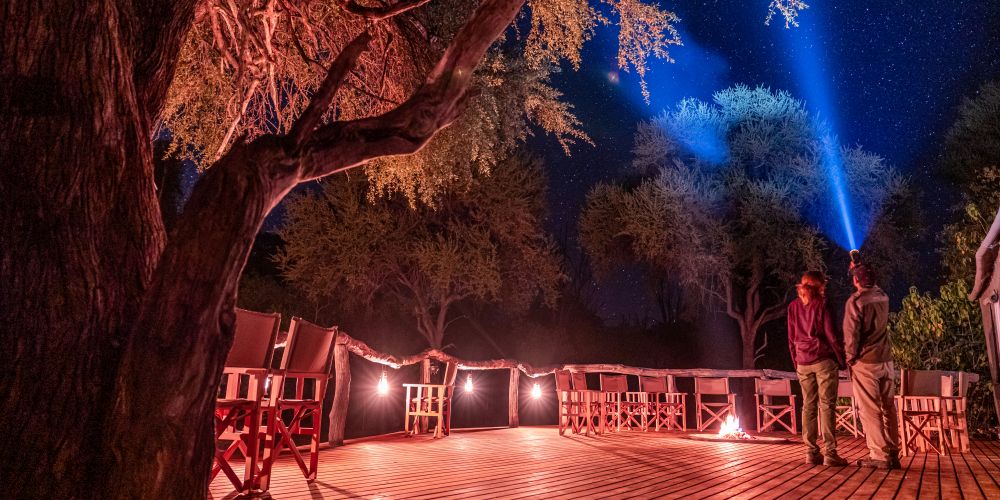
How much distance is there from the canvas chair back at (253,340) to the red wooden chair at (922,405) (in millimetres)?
6935

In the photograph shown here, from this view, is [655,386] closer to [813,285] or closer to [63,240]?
[813,285]

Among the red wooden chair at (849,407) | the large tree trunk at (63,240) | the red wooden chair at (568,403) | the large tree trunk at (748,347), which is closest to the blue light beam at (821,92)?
the large tree trunk at (748,347)

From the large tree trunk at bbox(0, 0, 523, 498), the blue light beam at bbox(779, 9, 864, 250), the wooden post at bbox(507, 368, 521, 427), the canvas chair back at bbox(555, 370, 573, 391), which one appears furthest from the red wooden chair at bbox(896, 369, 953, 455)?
the blue light beam at bbox(779, 9, 864, 250)

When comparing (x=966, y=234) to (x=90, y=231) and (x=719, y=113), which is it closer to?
(x=719, y=113)

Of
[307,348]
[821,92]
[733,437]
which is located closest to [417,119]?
[307,348]

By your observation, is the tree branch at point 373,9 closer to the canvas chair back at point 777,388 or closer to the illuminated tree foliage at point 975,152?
the canvas chair back at point 777,388

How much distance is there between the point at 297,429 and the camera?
4969 mm

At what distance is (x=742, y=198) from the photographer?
16828 millimetres

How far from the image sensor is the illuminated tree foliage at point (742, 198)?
16344 millimetres

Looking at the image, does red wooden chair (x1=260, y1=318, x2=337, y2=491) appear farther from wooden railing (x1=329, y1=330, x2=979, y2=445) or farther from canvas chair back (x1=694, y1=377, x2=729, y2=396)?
canvas chair back (x1=694, y1=377, x2=729, y2=396)

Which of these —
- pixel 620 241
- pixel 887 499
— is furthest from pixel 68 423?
pixel 620 241

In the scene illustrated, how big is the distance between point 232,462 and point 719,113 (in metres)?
16.7

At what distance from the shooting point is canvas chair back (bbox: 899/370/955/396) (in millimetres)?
7707

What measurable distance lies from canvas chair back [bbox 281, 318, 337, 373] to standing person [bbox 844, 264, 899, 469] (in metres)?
4.44
